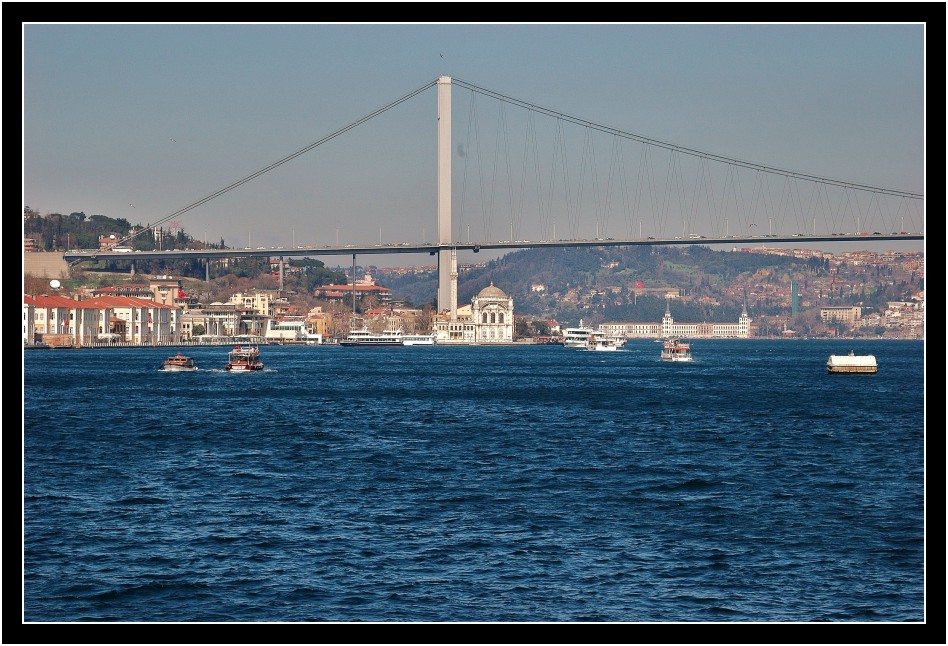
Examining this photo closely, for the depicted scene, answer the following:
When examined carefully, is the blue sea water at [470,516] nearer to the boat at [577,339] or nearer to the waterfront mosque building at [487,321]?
the boat at [577,339]

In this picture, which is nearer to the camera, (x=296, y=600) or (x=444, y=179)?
(x=296, y=600)

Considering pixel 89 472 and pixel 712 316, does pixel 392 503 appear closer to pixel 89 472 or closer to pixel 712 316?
pixel 89 472

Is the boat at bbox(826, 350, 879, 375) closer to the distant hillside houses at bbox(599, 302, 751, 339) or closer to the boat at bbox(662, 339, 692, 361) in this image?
the boat at bbox(662, 339, 692, 361)

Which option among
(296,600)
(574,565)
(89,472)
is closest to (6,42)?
(296,600)

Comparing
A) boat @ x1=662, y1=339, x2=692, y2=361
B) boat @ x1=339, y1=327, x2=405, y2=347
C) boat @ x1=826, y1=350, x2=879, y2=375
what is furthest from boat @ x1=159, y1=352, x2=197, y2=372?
boat @ x1=339, y1=327, x2=405, y2=347

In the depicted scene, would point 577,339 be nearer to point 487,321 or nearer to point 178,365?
point 487,321

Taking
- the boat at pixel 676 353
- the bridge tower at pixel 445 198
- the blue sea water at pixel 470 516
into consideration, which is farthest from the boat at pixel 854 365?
the bridge tower at pixel 445 198
